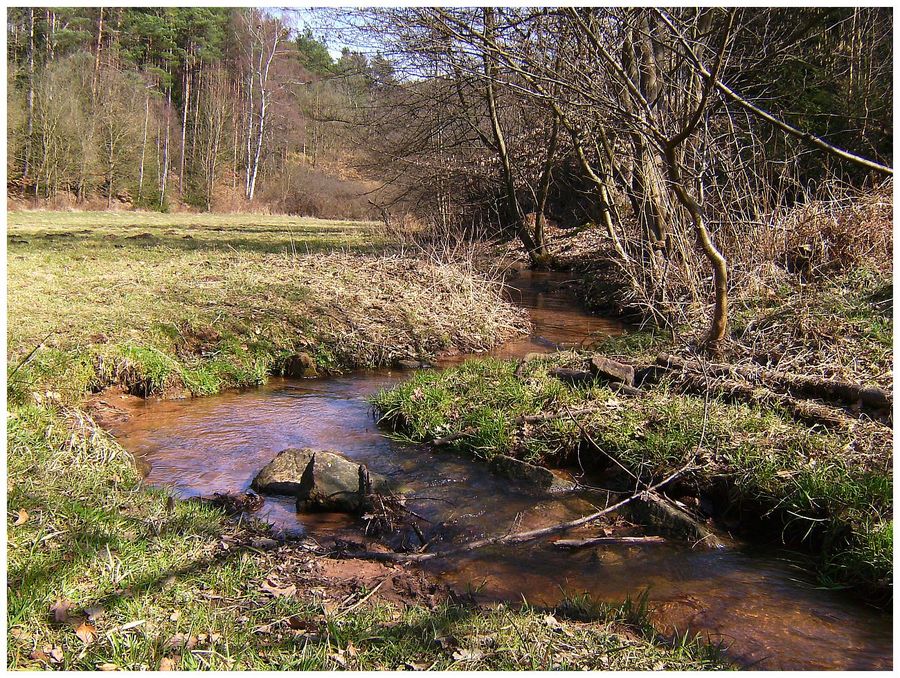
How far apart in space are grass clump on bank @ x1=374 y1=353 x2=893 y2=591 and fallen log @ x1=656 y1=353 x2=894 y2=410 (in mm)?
309

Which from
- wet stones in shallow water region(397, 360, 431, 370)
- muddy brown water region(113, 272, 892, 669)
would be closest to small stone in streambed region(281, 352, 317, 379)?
muddy brown water region(113, 272, 892, 669)

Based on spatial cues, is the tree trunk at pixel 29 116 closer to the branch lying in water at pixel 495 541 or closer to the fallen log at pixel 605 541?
the branch lying in water at pixel 495 541

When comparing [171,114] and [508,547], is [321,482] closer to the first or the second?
[508,547]

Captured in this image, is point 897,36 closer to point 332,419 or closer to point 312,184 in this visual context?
point 332,419

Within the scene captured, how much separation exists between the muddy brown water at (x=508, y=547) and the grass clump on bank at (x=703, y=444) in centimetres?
26

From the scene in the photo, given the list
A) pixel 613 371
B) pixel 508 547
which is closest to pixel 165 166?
pixel 613 371

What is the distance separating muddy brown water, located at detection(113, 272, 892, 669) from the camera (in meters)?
3.21

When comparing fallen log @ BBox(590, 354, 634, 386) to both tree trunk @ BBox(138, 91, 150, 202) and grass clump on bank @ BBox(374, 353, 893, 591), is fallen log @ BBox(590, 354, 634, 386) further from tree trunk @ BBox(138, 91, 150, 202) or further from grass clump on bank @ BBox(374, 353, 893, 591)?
tree trunk @ BBox(138, 91, 150, 202)

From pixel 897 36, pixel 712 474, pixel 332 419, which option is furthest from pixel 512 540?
pixel 897 36

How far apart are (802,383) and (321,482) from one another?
13.2 ft

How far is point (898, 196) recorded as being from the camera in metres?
4.34

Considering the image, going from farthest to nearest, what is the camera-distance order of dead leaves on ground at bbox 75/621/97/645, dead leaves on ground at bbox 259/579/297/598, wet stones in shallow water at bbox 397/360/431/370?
wet stones in shallow water at bbox 397/360/431/370
dead leaves on ground at bbox 259/579/297/598
dead leaves on ground at bbox 75/621/97/645

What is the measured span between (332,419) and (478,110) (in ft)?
36.6

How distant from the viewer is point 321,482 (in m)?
4.41
